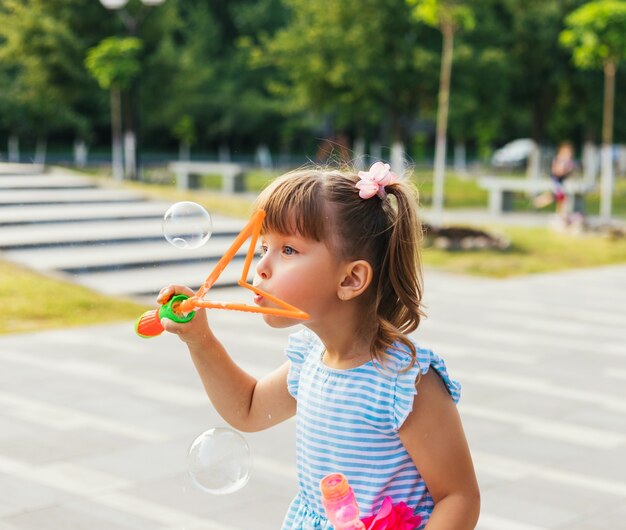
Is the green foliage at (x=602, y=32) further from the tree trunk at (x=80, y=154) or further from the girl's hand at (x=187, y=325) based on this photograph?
the tree trunk at (x=80, y=154)

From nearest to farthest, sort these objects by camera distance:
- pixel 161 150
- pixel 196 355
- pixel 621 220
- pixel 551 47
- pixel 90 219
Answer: pixel 196 355, pixel 90 219, pixel 621 220, pixel 551 47, pixel 161 150

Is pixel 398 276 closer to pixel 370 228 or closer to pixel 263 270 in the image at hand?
pixel 370 228

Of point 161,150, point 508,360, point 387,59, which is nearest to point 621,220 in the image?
point 387,59

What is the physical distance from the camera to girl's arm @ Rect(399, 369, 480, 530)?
76.1 inches

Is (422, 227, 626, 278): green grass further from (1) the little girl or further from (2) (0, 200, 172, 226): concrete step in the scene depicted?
(1) the little girl

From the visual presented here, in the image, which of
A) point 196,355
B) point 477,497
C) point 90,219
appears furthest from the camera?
point 90,219

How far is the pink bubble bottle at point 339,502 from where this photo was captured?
173cm

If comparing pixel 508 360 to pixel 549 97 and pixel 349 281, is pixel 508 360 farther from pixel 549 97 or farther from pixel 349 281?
pixel 549 97

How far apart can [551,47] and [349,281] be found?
27.7 meters

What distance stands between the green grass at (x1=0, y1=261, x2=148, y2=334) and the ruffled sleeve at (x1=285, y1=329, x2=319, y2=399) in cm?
635

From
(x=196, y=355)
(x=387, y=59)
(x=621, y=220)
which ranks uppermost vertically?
(x=387, y=59)

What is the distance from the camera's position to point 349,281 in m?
1.98

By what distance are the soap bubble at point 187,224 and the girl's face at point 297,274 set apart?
1.38ft

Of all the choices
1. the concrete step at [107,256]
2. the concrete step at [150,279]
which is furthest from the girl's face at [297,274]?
the concrete step at [107,256]
